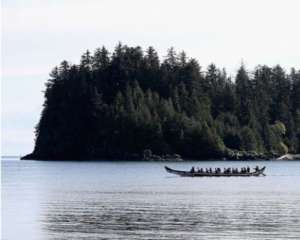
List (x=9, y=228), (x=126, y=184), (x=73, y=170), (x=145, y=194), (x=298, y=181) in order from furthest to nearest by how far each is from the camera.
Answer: (x=73, y=170)
(x=298, y=181)
(x=126, y=184)
(x=145, y=194)
(x=9, y=228)

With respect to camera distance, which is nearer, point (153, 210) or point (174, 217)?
point (174, 217)

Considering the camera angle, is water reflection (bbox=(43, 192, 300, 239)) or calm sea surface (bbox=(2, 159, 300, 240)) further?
calm sea surface (bbox=(2, 159, 300, 240))

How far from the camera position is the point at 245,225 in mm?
69375

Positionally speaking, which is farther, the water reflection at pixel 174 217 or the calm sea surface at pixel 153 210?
the calm sea surface at pixel 153 210

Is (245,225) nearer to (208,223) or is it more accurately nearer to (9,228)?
(208,223)

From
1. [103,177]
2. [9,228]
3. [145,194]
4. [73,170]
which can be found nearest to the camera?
[9,228]

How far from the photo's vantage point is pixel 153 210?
268 ft

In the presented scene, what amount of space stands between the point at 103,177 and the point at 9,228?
80049 mm

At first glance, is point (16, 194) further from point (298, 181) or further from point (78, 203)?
point (298, 181)

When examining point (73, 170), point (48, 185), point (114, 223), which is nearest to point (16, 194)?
point (48, 185)

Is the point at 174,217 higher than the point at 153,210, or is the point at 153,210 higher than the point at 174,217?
the point at 153,210

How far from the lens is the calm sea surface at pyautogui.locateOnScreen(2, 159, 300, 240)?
2569 inches

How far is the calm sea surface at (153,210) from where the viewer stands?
65.2 m

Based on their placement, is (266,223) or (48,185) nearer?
(266,223)
